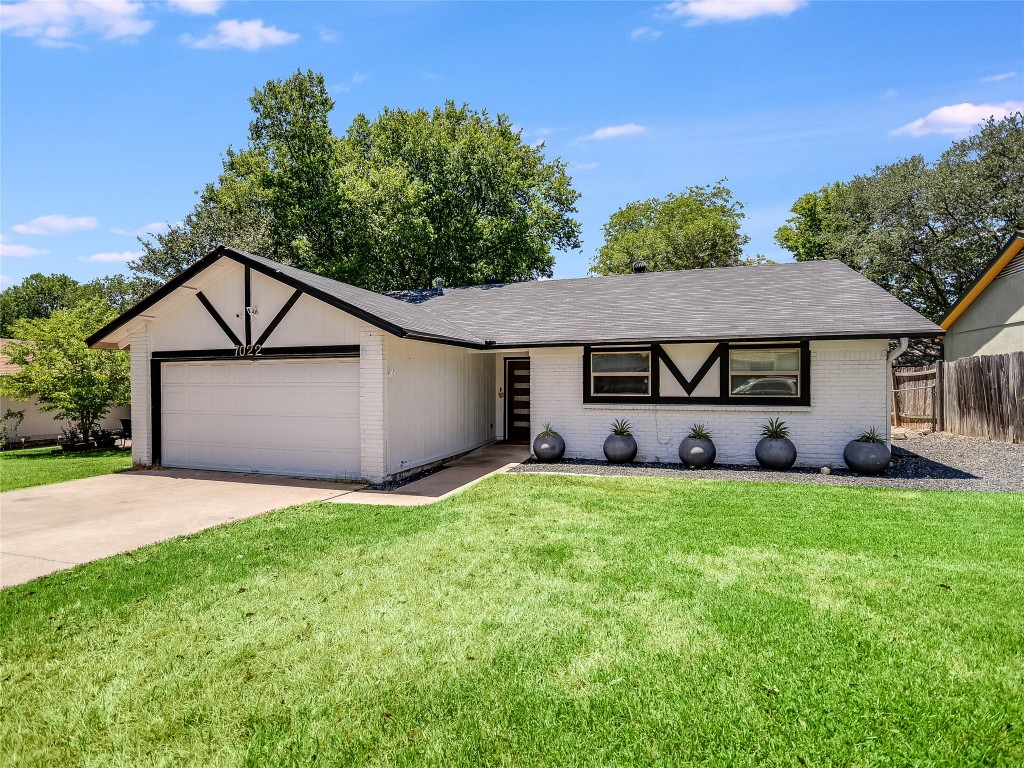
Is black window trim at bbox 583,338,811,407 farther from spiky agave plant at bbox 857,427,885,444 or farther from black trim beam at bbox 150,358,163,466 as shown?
black trim beam at bbox 150,358,163,466

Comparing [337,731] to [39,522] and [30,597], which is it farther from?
[39,522]

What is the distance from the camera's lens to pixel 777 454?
9.94 m

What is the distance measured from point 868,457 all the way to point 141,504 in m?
12.3

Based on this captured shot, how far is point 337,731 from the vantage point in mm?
2732

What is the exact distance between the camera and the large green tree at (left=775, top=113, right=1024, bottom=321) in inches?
1032

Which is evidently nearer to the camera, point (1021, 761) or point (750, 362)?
point (1021, 761)

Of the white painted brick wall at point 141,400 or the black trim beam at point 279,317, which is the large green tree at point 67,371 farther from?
the black trim beam at point 279,317

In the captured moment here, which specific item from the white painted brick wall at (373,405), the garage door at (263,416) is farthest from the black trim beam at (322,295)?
the garage door at (263,416)

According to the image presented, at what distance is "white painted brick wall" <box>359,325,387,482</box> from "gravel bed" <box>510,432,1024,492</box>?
2824 millimetres

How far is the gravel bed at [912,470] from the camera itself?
8.78 m

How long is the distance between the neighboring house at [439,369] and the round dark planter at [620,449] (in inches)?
14.9

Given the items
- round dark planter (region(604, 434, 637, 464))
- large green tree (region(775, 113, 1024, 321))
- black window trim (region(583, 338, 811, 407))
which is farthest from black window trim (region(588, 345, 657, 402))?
large green tree (region(775, 113, 1024, 321))

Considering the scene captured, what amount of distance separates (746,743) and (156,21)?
12.8m

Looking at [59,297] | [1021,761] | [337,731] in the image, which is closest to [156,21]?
[337,731]
